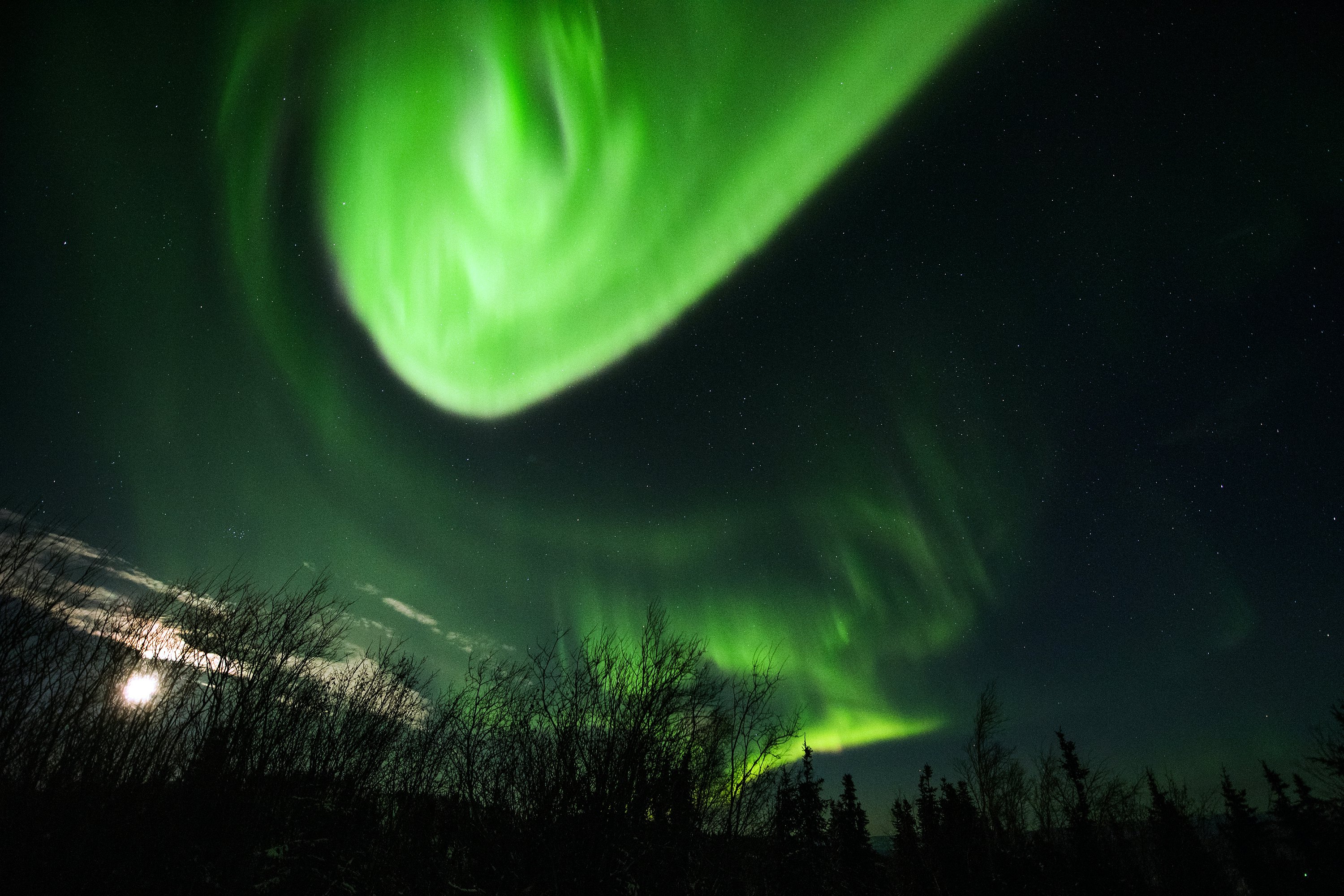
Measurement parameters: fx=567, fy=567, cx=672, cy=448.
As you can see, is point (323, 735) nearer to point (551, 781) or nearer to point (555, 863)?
point (551, 781)

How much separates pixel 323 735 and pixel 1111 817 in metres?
60.1

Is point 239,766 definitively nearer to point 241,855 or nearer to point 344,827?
point 344,827

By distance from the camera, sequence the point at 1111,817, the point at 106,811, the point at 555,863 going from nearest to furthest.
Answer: the point at 106,811, the point at 555,863, the point at 1111,817

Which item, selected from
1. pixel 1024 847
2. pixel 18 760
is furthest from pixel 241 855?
pixel 1024 847

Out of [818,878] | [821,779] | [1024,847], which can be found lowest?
[818,878]

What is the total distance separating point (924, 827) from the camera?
212 ft

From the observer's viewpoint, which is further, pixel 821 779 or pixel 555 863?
pixel 821 779

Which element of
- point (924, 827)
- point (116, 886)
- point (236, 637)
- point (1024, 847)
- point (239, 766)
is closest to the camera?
point (116, 886)

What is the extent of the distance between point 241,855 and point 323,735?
981 cm

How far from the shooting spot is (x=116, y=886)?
33.5ft

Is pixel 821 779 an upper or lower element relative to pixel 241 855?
upper

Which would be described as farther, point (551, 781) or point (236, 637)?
point (551, 781)

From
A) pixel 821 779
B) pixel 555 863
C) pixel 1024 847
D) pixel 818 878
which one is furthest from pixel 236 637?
pixel 821 779

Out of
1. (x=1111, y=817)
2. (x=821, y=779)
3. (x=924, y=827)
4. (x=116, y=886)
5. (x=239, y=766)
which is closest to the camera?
(x=116, y=886)
